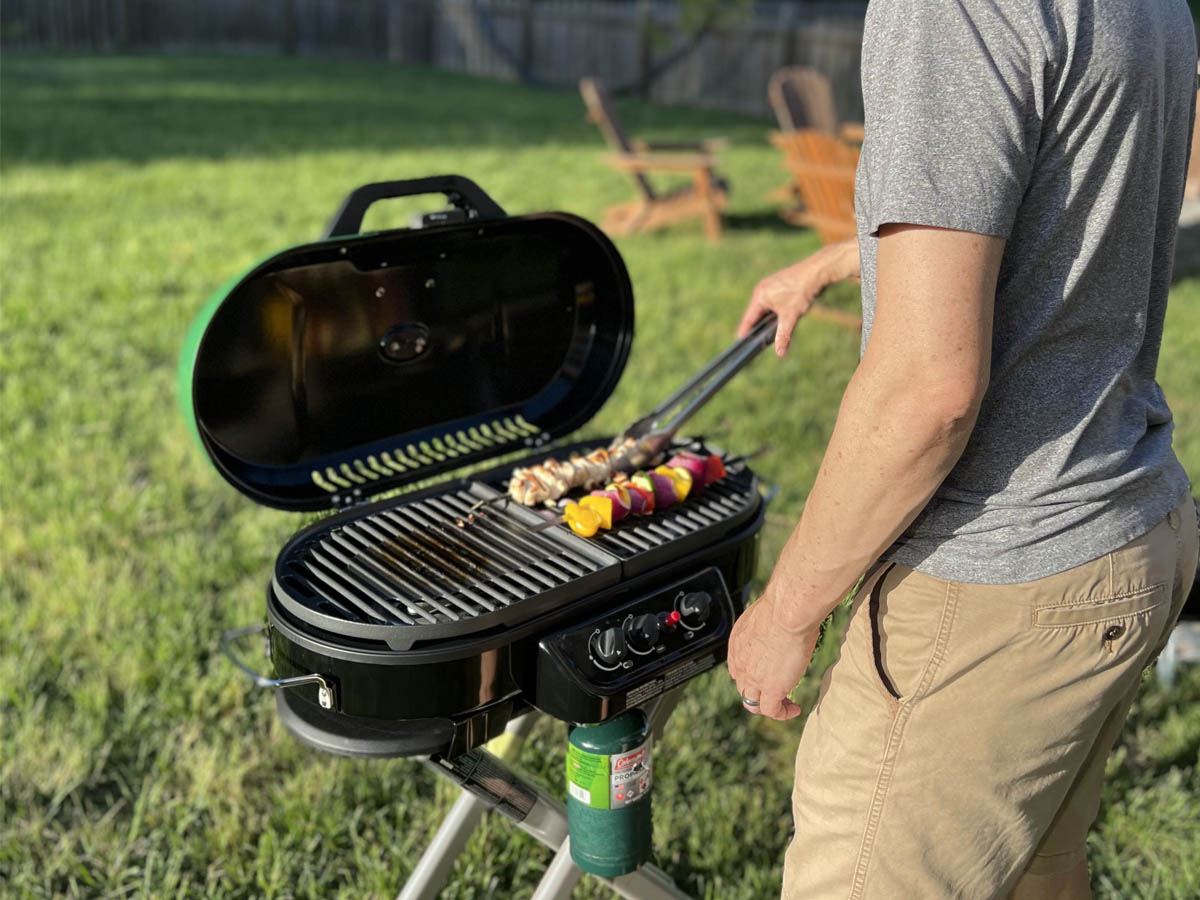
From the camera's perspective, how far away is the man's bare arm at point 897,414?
46.8 inches

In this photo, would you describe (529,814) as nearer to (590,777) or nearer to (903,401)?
(590,777)

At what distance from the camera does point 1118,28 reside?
1.19 m

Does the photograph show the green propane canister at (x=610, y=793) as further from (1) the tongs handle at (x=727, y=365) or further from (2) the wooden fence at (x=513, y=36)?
(2) the wooden fence at (x=513, y=36)

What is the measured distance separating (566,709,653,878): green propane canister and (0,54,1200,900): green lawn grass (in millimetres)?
764

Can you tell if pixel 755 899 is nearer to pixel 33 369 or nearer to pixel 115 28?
pixel 33 369

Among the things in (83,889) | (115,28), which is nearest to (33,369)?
(83,889)

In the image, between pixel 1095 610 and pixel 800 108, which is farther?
pixel 800 108

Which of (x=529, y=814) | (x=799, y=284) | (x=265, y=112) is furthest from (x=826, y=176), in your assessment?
(x=265, y=112)

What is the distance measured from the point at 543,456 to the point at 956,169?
1.19 m

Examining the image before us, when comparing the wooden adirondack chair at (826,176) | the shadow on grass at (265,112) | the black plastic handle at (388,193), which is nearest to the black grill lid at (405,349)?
the black plastic handle at (388,193)

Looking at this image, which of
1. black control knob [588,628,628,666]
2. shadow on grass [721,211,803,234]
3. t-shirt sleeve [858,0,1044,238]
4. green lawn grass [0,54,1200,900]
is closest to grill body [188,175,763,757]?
black control knob [588,628,628,666]

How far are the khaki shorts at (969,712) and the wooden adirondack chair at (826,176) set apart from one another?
5.62m

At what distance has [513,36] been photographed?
20.6 metres

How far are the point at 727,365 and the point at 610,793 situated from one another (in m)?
0.75
